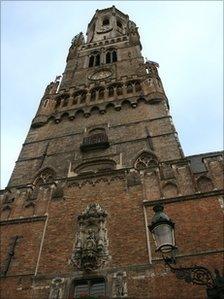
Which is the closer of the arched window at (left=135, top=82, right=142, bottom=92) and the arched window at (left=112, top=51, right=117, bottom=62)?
the arched window at (left=135, top=82, right=142, bottom=92)

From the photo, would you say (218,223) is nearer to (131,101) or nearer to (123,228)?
(123,228)

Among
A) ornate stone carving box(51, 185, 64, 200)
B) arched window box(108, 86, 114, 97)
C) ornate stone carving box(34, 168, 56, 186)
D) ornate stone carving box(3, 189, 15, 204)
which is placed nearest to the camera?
ornate stone carving box(51, 185, 64, 200)

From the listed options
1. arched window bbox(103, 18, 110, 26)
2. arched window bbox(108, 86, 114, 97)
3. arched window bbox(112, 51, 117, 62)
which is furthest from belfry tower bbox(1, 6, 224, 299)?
arched window bbox(103, 18, 110, 26)

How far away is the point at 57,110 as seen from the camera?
19.7 m

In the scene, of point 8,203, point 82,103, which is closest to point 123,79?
point 82,103

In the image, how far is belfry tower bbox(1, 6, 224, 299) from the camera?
985 centimetres

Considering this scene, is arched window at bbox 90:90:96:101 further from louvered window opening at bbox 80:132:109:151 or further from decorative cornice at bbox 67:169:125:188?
decorative cornice at bbox 67:169:125:188

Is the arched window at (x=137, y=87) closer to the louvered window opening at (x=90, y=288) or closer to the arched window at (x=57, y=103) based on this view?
the arched window at (x=57, y=103)

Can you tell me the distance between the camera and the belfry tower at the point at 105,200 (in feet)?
32.3

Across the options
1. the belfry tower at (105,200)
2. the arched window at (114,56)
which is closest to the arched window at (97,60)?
the arched window at (114,56)

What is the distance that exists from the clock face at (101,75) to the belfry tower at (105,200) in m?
2.64

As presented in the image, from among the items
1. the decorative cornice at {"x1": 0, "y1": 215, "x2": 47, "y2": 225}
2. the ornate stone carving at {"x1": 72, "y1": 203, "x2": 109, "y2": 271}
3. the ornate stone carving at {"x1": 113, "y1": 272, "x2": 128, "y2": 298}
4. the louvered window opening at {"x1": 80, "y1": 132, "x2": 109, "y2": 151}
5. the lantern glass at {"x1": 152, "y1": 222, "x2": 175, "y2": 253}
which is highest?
the louvered window opening at {"x1": 80, "y1": 132, "x2": 109, "y2": 151}

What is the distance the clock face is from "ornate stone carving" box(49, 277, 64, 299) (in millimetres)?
14863

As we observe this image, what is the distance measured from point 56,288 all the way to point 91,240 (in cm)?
164
